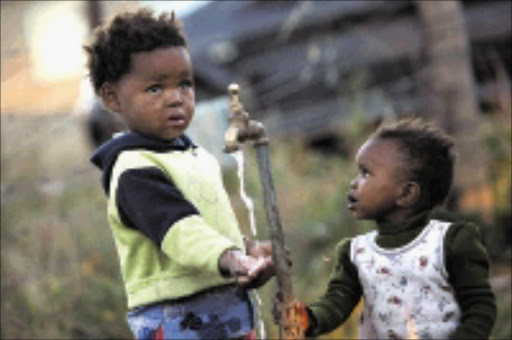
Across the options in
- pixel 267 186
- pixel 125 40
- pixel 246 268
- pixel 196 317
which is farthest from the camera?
pixel 125 40

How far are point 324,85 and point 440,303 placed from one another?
648 centimetres

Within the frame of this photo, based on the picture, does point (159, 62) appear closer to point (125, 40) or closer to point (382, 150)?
→ point (125, 40)

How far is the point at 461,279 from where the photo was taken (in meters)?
2.95

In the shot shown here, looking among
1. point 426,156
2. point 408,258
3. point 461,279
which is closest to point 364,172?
point 426,156

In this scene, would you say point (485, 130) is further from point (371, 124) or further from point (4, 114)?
point (4, 114)

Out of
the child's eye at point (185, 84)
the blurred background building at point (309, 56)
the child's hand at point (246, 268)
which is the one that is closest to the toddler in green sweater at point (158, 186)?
the child's eye at point (185, 84)

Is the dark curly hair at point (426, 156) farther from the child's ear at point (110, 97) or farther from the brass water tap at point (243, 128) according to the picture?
the child's ear at point (110, 97)

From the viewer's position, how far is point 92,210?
7.03 metres

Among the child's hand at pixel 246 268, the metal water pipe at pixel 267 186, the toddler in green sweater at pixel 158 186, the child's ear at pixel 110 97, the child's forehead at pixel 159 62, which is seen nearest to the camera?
the child's hand at pixel 246 268

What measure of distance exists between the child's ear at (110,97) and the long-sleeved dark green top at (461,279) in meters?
0.82

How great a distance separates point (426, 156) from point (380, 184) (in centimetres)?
17

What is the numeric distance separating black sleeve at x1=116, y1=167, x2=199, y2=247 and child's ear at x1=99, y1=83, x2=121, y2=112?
0.31 m

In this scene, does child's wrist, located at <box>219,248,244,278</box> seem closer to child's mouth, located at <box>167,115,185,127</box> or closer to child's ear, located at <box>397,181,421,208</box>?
child's mouth, located at <box>167,115,185,127</box>

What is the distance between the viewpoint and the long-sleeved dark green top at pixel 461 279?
9.67ft
